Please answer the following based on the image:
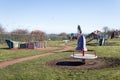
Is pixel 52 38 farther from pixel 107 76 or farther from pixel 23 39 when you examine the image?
pixel 107 76

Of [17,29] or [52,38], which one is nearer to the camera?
[52,38]

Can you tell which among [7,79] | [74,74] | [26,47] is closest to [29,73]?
[7,79]

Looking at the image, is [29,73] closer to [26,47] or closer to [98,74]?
[98,74]

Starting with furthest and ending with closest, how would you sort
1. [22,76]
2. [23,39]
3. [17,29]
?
1. [17,29]
2. [23,39]
3. [22,76]

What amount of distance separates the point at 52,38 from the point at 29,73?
189 ft

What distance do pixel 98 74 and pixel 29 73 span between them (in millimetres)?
3477

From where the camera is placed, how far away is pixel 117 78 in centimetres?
958

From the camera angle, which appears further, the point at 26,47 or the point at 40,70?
the point at 26,47

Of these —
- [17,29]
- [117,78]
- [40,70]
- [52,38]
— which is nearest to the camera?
[117,78]

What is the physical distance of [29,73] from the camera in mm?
10898

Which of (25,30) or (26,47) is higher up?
(25,30)

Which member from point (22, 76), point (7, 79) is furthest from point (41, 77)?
point (7, 79)

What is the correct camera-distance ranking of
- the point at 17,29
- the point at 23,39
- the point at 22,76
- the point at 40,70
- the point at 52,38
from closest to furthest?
the point at 22,76 < the point at 40,70 < the point at 23,39 < the point at 52,38 < the point at 17,29

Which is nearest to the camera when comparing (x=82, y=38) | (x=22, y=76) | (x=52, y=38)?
(x=22, y=76)
